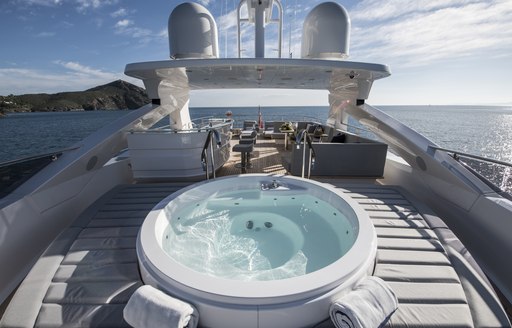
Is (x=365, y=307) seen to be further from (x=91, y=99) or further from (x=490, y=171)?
(x=91, y=99)

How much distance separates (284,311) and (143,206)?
2030 mm

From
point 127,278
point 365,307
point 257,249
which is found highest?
point 365,307

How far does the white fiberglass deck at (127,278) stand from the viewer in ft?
4.49

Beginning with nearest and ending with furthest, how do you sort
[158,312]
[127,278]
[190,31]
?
[158,312]
[127,278]
[190,31]

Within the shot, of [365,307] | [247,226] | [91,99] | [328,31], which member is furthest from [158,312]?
[91,99]

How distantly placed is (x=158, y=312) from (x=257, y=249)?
1.34 m

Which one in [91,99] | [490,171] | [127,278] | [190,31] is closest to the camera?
[127,278]

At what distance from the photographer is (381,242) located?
2.02 m

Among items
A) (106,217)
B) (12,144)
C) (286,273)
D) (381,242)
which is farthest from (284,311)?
(12,144)

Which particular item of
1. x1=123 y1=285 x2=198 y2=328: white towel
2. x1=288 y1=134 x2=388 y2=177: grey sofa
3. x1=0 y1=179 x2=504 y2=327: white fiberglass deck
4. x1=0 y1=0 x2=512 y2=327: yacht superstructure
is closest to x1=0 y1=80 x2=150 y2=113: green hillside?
x1=0 y1=0 x2=512 y2=327: yacht superstructure

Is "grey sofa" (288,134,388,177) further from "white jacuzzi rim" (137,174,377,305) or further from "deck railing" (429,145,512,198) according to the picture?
"white jacuzzi rim" (137,174,377,305)

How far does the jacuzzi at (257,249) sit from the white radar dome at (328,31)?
2487mm

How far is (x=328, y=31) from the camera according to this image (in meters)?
3.96

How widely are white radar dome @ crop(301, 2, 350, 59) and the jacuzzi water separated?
2.63 metres
